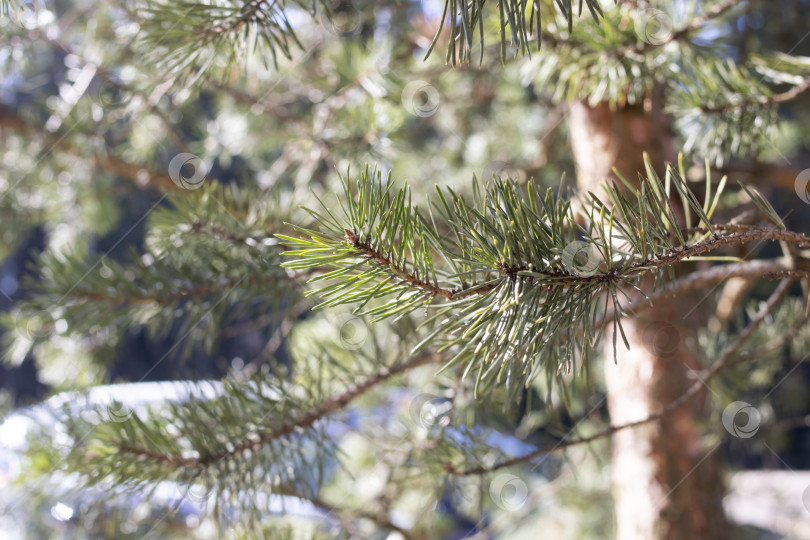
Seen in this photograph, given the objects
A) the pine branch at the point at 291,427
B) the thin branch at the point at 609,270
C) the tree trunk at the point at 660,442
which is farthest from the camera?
the tree trunk at the point at 660,442

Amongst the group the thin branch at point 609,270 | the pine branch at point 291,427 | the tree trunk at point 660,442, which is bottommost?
the tree trunk at point 660,442

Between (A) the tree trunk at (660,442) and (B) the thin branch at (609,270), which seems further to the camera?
(A) the tree trunk at (660,442)

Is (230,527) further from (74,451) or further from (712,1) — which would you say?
(712,1)

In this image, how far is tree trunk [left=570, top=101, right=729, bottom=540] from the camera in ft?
1.63

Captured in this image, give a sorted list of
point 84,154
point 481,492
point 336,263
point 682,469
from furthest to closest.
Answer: point 84,154 → point 682,469 → point 481,492 → point 336,263

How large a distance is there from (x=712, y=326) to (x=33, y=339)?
73 centimetres

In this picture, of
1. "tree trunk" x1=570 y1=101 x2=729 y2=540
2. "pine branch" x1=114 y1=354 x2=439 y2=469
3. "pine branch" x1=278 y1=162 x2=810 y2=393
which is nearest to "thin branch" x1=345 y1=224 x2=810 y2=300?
"pine branch" x1=278 y1=162 x2=810 y2=393

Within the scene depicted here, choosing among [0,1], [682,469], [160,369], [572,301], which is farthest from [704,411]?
[160,369]

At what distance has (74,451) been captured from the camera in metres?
0.41

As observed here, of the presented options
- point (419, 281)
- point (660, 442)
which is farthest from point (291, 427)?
point (660, 442)

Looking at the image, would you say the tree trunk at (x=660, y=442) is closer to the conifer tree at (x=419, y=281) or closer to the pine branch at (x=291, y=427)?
the conifer tree at (x=419, y=281)

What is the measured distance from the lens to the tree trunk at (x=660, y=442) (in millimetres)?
496

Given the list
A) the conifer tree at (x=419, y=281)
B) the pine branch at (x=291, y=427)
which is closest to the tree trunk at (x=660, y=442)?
the conifer tree at (x=419, y=281)

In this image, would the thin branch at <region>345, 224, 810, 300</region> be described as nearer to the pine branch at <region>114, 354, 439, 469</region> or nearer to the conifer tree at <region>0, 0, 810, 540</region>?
the conifer tree at <region>0, 0, 810, 540</region>
